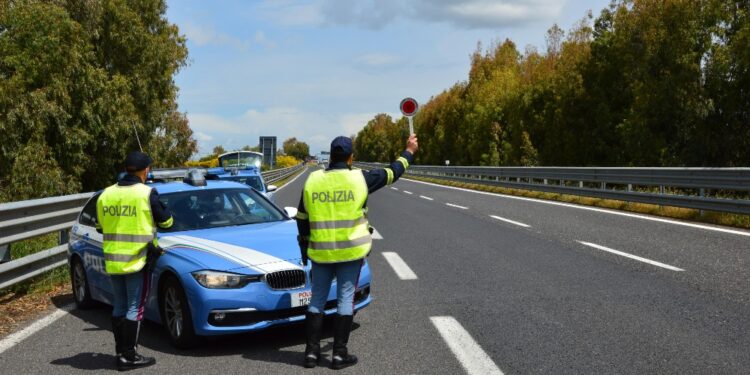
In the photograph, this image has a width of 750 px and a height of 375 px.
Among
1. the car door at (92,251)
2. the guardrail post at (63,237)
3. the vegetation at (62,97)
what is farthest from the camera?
the vegetation at (62,97)

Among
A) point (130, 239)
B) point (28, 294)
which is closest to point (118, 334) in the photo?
point (130, 239)

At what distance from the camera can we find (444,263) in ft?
29.2

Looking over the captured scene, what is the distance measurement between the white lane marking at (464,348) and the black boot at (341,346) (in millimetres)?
757

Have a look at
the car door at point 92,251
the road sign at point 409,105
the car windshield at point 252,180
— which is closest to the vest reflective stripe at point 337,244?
the car door at point 92,251

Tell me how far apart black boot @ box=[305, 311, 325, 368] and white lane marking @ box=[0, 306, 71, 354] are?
2.46 meters

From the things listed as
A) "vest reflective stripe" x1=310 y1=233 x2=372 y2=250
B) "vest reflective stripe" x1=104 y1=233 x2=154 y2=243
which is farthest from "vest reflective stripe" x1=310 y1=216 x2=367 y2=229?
"vest reflective stripe" x1=104 y1=233 x2=154 y2=243

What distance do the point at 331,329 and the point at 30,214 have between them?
4.14 meters

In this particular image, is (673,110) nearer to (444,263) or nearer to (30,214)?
(444,263)

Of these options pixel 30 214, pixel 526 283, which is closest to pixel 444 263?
pixel 526 283

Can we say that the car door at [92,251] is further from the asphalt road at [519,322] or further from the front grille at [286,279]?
the front grille at [286,279]

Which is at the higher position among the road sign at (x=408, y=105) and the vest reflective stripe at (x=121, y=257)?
the road sign at (x=408, y=105)

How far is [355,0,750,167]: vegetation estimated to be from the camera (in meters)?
29.8

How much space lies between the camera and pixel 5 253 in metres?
7.42

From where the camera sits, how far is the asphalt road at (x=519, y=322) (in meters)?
4.63
